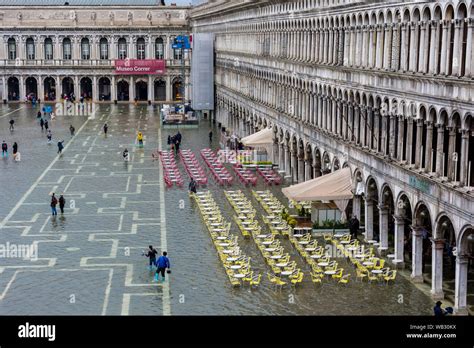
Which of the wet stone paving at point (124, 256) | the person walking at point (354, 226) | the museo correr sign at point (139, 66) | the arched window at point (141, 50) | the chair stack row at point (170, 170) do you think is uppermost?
the arched window at point (141, 50)

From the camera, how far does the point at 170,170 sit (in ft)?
230

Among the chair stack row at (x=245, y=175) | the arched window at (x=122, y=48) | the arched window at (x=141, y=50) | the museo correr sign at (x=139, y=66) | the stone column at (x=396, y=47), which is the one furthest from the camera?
the arched window at (x=141, y=50)

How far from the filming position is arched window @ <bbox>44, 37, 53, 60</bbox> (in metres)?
142

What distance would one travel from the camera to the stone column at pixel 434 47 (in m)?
37.6

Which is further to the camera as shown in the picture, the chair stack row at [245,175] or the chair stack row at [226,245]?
the chair stack row at [245,175]

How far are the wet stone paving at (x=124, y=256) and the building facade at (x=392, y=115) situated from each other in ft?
11.3

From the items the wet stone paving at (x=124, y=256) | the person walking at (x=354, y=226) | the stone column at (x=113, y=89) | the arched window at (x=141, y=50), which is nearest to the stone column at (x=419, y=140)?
the wet stone paving at (x=124, y=256)

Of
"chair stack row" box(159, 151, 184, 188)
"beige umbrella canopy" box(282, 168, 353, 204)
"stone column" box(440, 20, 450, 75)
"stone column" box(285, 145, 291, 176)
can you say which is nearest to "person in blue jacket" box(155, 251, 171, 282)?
"beige umbrella canopy" box(282, 168, 353, 204)

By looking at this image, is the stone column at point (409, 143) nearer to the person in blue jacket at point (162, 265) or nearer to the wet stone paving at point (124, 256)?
the wet stone paving at point (124, 256)

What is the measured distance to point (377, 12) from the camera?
45688 millimetres

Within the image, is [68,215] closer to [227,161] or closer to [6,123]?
[227,161]

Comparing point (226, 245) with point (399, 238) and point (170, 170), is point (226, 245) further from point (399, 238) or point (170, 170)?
point (170, 170)

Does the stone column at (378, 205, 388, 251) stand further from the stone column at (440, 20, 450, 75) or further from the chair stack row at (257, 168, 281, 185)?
the chair stack row at (257, 168, 281, 185)

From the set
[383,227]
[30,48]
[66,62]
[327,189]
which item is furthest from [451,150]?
[30,48]
